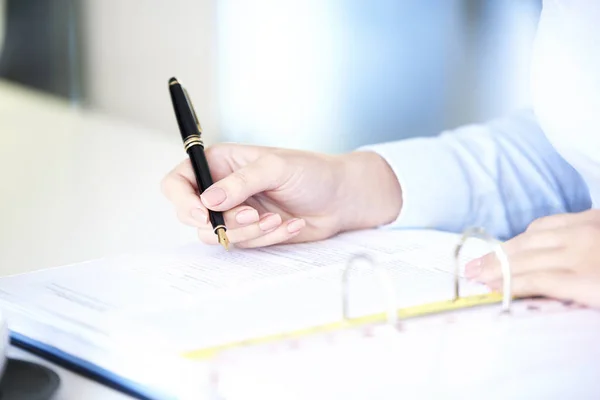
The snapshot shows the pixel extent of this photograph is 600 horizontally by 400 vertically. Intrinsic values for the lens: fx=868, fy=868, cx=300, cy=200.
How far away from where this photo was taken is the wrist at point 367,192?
0.80 metres

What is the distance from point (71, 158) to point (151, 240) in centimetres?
71

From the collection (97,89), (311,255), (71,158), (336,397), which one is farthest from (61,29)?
(336,397)

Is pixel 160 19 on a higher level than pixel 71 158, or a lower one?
higher

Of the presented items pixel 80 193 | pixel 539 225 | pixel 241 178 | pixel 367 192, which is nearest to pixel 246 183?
pixel 241 178

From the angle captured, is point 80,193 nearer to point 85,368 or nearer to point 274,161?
point 274,161

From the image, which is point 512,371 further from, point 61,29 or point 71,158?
point 61,29

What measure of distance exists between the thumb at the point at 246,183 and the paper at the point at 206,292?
4 cm

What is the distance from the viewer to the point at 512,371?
1.45 ft

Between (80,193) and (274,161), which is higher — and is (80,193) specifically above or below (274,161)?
below

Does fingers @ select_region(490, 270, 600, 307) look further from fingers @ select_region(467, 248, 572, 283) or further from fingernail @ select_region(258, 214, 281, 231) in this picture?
fingernail @ select_region(258, 214, 281, 231)

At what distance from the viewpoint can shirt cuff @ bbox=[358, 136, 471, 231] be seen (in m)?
0.82

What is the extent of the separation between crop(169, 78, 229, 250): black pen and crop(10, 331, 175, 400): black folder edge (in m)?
0.20

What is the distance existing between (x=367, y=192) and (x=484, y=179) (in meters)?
0.14

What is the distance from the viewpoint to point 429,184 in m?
0.83
